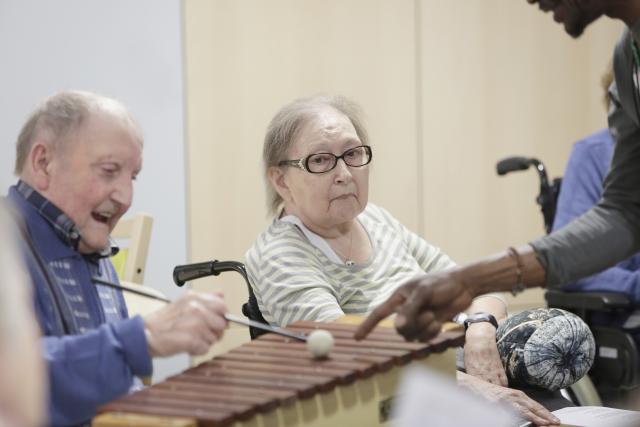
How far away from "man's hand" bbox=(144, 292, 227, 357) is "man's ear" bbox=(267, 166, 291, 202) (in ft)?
3.03

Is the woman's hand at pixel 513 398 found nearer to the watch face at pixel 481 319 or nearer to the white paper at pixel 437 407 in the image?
the watch face at pixel 481 319

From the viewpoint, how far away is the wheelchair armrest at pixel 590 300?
2922 mm

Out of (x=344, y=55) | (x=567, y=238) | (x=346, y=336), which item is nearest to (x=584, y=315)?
(x=567, y=238)

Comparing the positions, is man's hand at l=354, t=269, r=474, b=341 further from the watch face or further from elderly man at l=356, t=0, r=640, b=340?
the watch face

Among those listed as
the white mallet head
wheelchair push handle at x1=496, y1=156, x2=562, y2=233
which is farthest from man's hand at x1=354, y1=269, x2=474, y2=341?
wheelchair push handle at x1=496, y1=156, x2=562, y2=233

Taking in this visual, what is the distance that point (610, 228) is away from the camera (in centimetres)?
187

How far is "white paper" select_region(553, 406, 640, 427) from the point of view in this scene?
5.77 ft

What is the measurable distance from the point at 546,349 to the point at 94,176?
1099 mm

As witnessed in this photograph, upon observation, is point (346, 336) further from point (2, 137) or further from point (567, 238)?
point (2, 137)

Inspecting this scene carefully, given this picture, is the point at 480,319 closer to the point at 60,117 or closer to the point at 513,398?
the point at 513,398

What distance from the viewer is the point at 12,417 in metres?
0.55

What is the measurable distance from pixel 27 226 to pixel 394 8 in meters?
3.56

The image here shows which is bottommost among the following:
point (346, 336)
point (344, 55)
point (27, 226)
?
point (346, 336)

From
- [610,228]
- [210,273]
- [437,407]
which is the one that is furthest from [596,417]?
[437,407]
